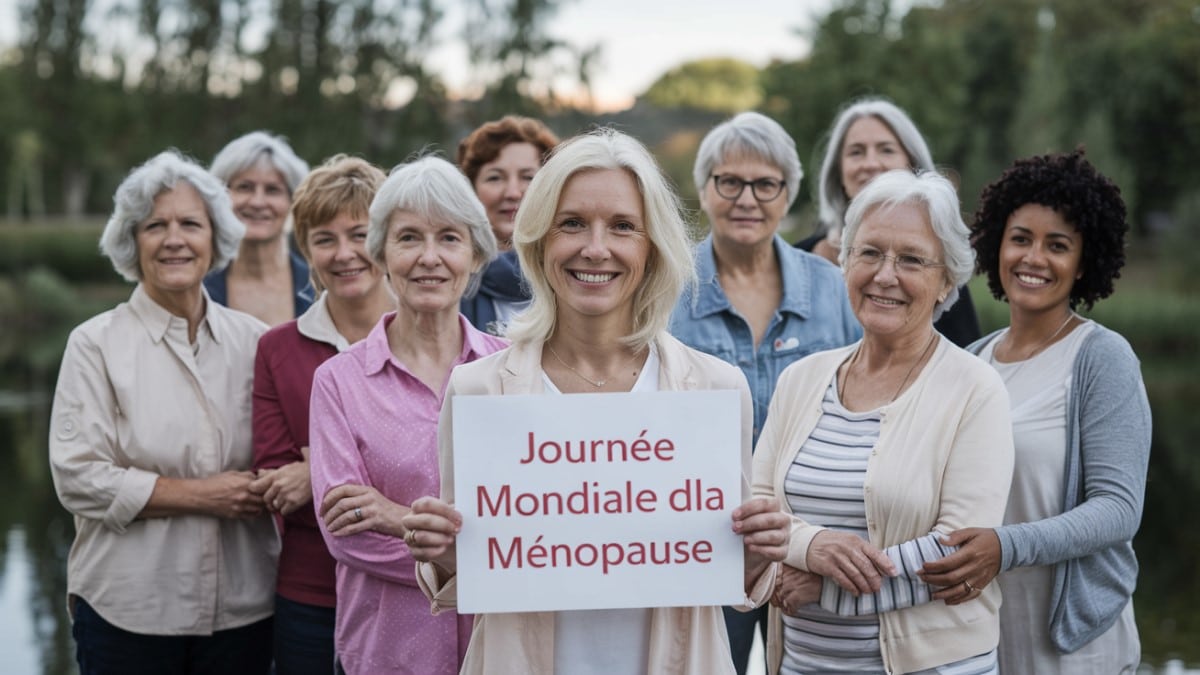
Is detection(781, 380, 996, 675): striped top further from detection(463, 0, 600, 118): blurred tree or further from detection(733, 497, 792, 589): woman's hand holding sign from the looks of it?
detection(463, 0, 600, 118): blurred tree

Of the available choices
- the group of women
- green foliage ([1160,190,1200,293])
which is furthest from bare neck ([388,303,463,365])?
green foliage ([1160,190,1200,293])

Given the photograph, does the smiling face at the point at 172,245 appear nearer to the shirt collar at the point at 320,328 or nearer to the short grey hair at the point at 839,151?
the shirt collar at the point at 320,328

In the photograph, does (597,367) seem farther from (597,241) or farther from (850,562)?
(850,562)

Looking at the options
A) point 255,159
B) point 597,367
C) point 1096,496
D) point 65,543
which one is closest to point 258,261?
point 255,159

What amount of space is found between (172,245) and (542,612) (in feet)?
6.46

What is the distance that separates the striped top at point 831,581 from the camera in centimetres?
296

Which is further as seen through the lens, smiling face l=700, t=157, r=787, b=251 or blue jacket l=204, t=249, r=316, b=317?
blue jacket l=204, t=249, r=316, b=317

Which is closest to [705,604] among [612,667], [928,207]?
[612,667]

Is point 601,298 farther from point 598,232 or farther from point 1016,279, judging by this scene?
point 1016,279

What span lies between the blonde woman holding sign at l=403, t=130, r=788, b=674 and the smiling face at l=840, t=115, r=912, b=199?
2.42 metres

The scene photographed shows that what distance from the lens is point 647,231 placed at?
265 cm

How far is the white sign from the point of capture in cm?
254

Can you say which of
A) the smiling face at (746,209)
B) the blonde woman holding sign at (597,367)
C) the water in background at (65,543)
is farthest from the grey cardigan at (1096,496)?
the water in background at (65,543)

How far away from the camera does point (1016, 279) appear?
344cm
